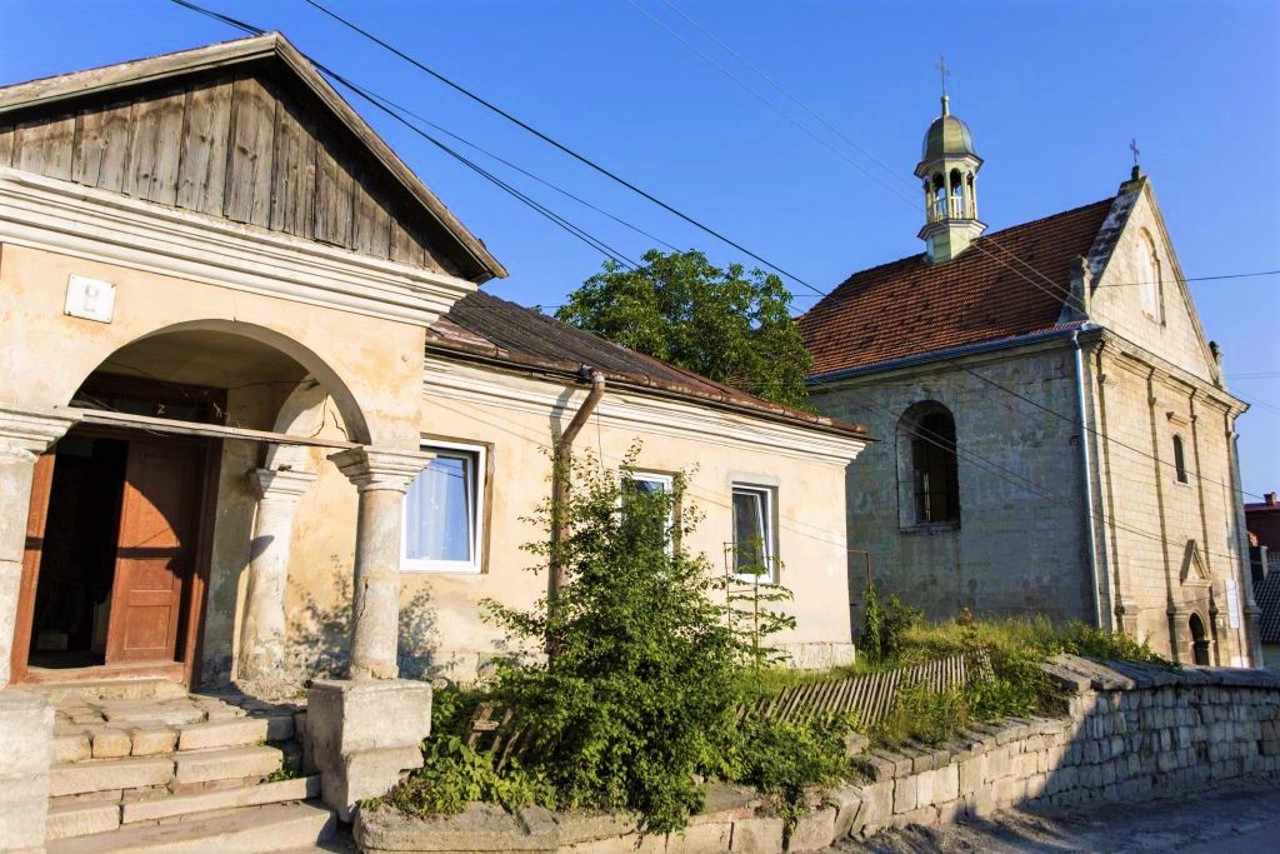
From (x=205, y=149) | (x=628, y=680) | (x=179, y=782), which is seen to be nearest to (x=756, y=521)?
(x=628, y=680)

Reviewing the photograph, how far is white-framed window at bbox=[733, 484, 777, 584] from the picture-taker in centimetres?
1235

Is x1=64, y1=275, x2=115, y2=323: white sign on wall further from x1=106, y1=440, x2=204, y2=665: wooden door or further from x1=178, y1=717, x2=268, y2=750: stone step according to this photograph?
x1=178, y1=717, x2=268, y2=750: stone step

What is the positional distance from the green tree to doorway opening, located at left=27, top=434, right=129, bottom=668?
37.6ft

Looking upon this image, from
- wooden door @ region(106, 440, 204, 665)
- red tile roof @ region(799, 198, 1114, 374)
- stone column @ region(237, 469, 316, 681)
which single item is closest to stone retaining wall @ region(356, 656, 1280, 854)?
stone column @ region(237, 469, 316, 681)

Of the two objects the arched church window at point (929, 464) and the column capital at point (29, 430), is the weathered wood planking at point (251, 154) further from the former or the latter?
the arched church window at point (929, 464)

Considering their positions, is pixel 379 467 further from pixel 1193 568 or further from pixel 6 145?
pixel 1193 568

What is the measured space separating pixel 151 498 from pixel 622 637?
4356mm

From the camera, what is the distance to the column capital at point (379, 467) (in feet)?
22.4

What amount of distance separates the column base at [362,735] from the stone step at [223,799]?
0.13 metres

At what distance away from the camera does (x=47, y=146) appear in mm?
5754

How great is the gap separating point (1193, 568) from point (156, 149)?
22.6 meters

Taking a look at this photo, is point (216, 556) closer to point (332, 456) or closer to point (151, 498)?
point (151, 498)

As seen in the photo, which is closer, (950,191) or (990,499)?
(990,499)

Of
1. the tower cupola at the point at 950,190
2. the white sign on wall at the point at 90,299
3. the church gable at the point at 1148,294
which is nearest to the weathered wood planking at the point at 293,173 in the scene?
the white sign on wall at the point at 90,299
